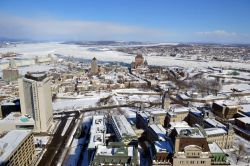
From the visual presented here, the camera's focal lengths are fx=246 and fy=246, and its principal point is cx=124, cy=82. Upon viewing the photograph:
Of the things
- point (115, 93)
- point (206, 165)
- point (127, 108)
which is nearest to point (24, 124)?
point (127, 108)

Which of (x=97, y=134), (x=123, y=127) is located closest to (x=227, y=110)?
(x=123, y=127)

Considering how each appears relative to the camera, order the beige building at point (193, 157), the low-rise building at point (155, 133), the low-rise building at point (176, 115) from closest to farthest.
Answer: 1. the beige building at point (193, 157)
2. the low-rise building at point (155, 133)
3. the low-rise building at point (176, 115)

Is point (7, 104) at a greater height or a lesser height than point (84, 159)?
greater

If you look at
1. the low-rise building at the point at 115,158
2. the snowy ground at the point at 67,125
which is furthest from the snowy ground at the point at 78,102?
the low-rise building at the point at 115,158

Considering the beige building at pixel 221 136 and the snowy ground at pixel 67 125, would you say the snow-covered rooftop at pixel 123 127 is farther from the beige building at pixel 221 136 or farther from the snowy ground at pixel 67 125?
the beige building at pixel 221 136

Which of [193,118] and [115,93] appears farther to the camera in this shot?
[115,93]

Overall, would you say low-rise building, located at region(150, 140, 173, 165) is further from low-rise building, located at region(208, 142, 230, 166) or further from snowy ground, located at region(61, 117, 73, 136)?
snowy ground, located at region(61, 117, 73, 136)

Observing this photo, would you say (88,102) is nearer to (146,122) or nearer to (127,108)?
(127,108)

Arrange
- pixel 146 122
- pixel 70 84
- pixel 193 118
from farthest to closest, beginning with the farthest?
pixel 70 84
pixel 193 118
pixel 146 122

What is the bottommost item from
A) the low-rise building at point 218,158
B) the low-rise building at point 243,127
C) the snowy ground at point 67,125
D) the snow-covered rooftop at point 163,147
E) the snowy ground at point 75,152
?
the snowy ground at point 75,152
